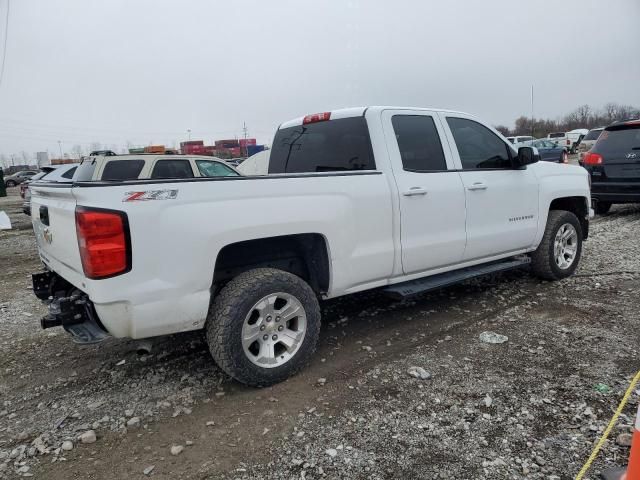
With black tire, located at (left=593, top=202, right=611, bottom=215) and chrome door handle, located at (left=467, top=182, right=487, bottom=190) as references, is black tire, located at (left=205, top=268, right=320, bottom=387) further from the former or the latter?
black tire, located at (left=593, top=202, right=611, bottom=215)

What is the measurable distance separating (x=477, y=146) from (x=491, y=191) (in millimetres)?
492

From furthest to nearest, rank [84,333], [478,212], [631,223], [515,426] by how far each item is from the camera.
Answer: [631,223] → [478,212] → [84,333] → [515,426]

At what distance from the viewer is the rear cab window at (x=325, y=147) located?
12.8ft

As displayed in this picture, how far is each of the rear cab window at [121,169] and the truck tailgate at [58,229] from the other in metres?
5.69

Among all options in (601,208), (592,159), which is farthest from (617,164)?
(601,208)

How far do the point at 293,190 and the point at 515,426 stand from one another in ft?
6.70

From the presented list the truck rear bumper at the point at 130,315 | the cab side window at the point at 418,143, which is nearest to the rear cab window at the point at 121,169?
the truck rear bumper at the point at 130,315

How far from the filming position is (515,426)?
266 cm

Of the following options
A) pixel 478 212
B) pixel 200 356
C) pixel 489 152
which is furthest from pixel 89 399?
pixel 489 152

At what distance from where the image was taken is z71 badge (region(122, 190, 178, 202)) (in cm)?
261

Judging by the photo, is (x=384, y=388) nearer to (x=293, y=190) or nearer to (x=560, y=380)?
(x=560, y=380)

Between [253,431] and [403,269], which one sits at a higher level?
[403,269]

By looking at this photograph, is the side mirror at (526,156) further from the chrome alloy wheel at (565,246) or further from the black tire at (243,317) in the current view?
the black tire at (243,317)

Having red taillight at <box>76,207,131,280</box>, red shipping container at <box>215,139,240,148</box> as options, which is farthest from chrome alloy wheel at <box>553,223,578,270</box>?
red shipping container at <box>215,139,240,148</box>
